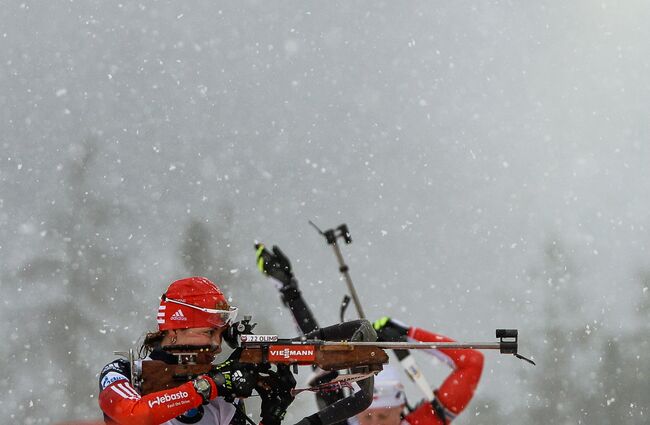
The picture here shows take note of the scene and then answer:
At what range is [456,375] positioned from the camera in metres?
8.64

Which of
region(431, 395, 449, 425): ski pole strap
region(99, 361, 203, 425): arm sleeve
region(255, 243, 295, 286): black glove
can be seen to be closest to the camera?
region(99, 361, 203, 425): arm sleeve

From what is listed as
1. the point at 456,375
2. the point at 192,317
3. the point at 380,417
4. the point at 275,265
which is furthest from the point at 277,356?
the point at 275,265

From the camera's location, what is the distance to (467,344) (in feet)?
20.3

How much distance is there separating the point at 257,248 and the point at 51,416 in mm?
32679

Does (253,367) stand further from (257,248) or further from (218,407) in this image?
(257,248)

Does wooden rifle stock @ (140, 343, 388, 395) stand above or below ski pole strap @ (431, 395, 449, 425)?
above

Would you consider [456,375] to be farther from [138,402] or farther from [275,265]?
[138,402]

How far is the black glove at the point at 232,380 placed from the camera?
6.08 metres

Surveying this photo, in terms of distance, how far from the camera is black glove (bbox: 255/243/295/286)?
10086 millimetres

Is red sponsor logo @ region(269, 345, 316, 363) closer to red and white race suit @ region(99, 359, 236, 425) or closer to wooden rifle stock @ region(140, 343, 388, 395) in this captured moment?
wooden rifle stock @ region(140, 343, 388, 395)

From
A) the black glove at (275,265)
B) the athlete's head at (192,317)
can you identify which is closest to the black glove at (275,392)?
the athlete's head at (192,317)

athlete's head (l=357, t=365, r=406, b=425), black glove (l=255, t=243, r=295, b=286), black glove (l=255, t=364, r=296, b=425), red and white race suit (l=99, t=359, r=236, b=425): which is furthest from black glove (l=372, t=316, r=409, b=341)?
red and white race suit (l=99, t=359, r=236, b=425)

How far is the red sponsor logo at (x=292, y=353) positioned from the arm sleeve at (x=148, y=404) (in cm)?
51

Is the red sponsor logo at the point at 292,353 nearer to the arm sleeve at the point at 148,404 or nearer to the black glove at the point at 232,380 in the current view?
the black glove at the point at 232,380
